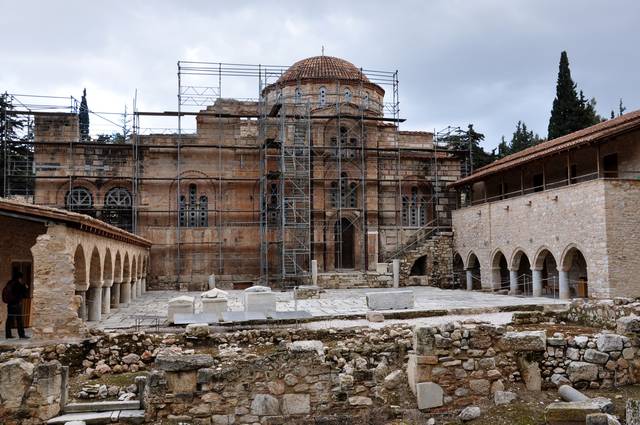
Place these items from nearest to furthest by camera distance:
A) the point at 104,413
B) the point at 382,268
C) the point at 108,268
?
1. the point at 104,413
2. the point at 108,268
3. the point at 382,268

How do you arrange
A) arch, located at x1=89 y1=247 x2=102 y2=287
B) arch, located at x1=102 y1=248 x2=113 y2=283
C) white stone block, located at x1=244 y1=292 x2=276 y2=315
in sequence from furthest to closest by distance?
arch, located at x1=102 y1=248 x2=113 y2=283 < white stone block, located at x1=244 y1=292 x2=276 y2=315 < arch, located at x1=89 y1=247 x2=102 y2=287

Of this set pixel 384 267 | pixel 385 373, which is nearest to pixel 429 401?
pixel 385 373

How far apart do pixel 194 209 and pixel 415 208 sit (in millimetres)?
12522

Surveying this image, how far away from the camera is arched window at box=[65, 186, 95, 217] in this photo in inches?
1122

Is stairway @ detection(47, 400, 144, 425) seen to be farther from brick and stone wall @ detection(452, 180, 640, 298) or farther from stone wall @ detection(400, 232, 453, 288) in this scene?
stone wall @ detection(400, 232, 453, 288)

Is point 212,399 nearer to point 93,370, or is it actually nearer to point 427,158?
point 93,370

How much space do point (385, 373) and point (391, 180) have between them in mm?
23334

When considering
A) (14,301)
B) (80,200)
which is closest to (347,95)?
(80,200)

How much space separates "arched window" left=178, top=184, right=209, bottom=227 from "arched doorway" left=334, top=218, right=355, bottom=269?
714 centimetres

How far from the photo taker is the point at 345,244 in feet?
105

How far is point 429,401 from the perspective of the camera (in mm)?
7137

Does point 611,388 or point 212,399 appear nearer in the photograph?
point 212,399

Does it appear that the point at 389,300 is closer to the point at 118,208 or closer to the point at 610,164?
the point at 610,164

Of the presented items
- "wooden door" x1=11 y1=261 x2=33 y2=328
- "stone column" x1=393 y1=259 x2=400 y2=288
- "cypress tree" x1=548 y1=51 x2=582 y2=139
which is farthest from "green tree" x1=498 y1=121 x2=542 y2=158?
"wooden door" x1=11 y1=261 x2=33 y2=328
